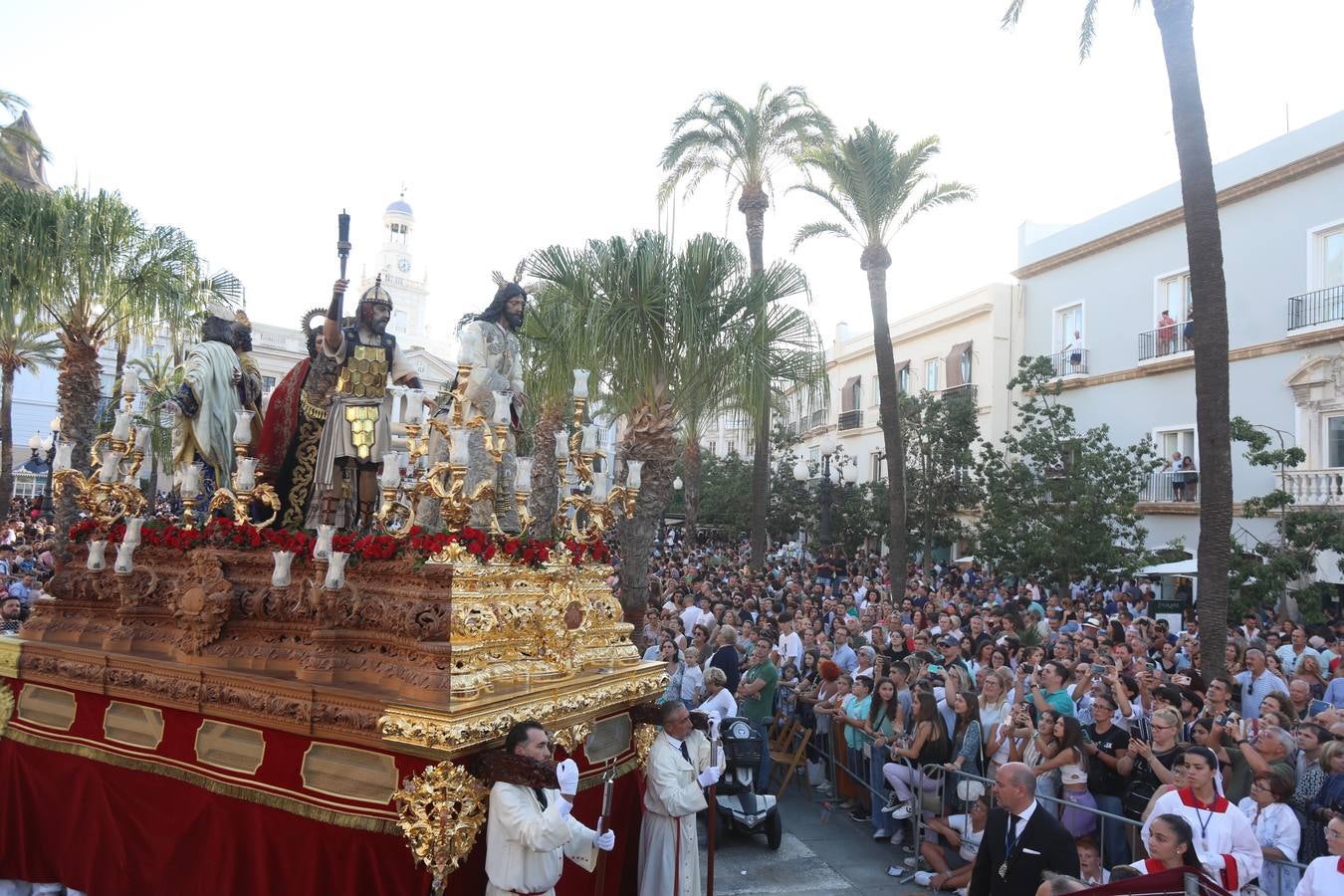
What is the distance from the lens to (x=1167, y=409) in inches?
915

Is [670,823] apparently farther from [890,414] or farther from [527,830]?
[890,414]

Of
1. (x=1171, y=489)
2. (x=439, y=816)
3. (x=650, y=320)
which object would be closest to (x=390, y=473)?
(x=439, y=816)

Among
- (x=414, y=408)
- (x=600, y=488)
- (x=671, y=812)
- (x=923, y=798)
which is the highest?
(x=414, y=408)

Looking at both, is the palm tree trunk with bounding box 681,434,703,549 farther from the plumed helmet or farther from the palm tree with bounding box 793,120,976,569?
the plumed helmet

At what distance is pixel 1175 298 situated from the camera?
2345 centimetres

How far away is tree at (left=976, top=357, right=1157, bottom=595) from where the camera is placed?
1808 cm

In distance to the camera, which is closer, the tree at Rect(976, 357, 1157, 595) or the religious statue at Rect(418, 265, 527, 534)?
the religious statue at Rect(418, 265, 527, 534)

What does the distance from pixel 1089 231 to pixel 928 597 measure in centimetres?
1357

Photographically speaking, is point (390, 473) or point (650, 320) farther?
point (650, 320)

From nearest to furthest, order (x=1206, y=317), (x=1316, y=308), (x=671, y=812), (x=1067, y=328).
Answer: (x=671, y=812), (x=1206, y=317), (x=1316, y=308), (x=1067, y=328)

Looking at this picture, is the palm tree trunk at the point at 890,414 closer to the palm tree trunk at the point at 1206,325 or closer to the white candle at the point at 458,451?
the palm tree trunk at the point at 1206,325

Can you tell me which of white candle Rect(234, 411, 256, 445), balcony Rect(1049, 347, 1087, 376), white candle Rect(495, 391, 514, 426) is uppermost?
balcony Rect(1049, 347, 1087, 376)

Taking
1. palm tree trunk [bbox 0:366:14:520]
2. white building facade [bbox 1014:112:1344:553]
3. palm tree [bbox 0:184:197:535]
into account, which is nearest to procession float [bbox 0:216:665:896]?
palm tree [bbox 0:184:197:535]

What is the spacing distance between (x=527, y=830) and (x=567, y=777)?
40 centimetres
